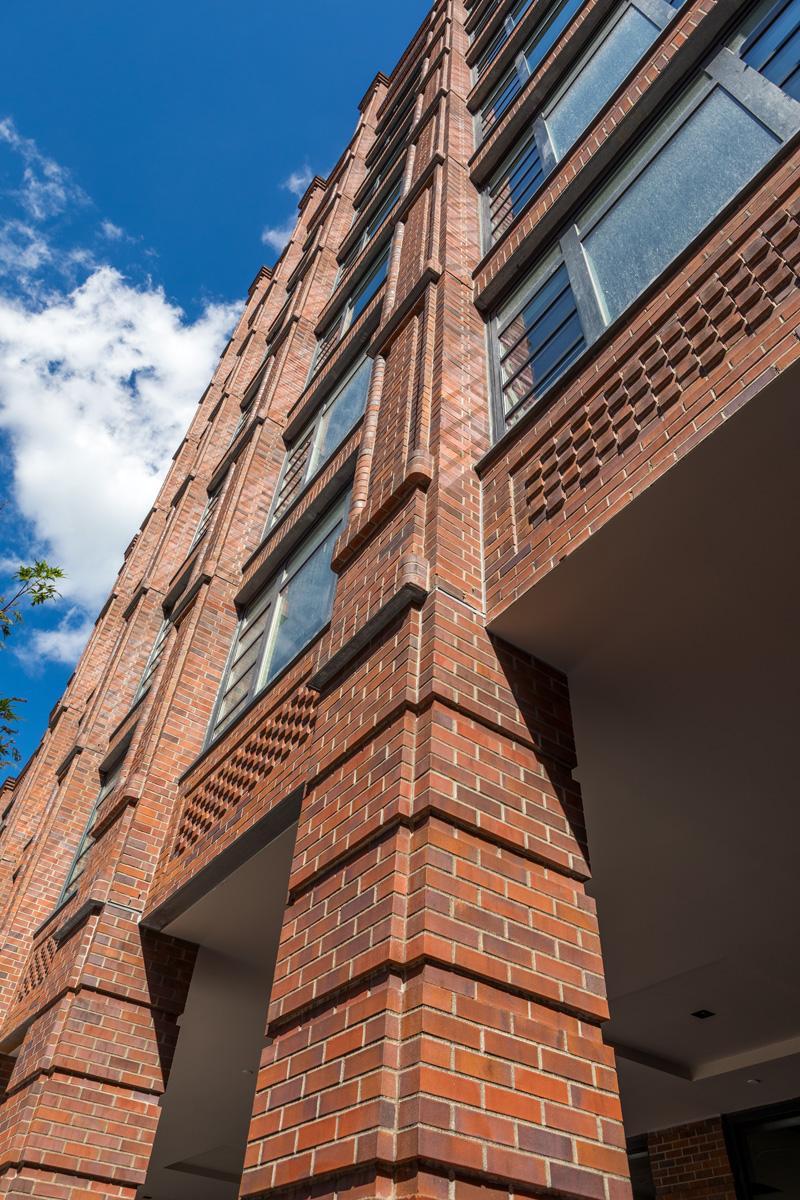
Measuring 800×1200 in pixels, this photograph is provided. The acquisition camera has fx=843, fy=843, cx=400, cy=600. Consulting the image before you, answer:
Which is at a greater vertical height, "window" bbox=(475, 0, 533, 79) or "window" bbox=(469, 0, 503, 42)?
"window" bbox=(469, 0, 503, 42)

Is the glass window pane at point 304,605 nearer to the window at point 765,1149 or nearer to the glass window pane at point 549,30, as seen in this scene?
the glass window pane at point 549,30

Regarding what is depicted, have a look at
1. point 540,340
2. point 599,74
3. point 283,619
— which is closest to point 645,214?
point 540,340

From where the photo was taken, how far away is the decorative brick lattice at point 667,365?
11.9ft

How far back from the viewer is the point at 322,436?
9.87 meters

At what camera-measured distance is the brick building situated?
9.86 feet

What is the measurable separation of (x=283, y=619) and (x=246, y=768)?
1845 millimetres

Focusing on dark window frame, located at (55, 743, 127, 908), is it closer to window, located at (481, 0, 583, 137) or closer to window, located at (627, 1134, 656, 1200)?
window, located at (627, 1134, 656, 1200)

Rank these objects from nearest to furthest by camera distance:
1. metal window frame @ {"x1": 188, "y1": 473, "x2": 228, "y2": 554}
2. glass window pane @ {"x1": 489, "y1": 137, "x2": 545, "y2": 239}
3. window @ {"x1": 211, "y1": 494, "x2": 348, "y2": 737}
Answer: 1. window @ {"x1": 211, "y1": 494, "x2": 348, "y2": 737}
2. glass window pane @ {"x1": 489, "y1": 137, "x2": 545, "y2": 239}
3. metal window frame @ {"x1": 188, "y1": 473, "x2": 228, "y2": 554}

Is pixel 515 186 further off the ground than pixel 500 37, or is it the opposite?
pixel 500 37

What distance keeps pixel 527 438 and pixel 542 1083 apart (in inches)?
126

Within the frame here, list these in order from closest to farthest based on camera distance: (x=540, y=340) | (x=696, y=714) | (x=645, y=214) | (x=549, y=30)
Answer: (x=696, y=714), (x=645, y=214), (x=540, y=340), (x=549, y=30)

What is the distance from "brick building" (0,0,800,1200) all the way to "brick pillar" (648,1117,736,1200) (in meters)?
0.04

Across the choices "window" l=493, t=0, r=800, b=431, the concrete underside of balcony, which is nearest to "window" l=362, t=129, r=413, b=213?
"window" l=493, t=0, r=800, b=431

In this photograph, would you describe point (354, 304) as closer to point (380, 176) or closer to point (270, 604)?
point (380, 176)
